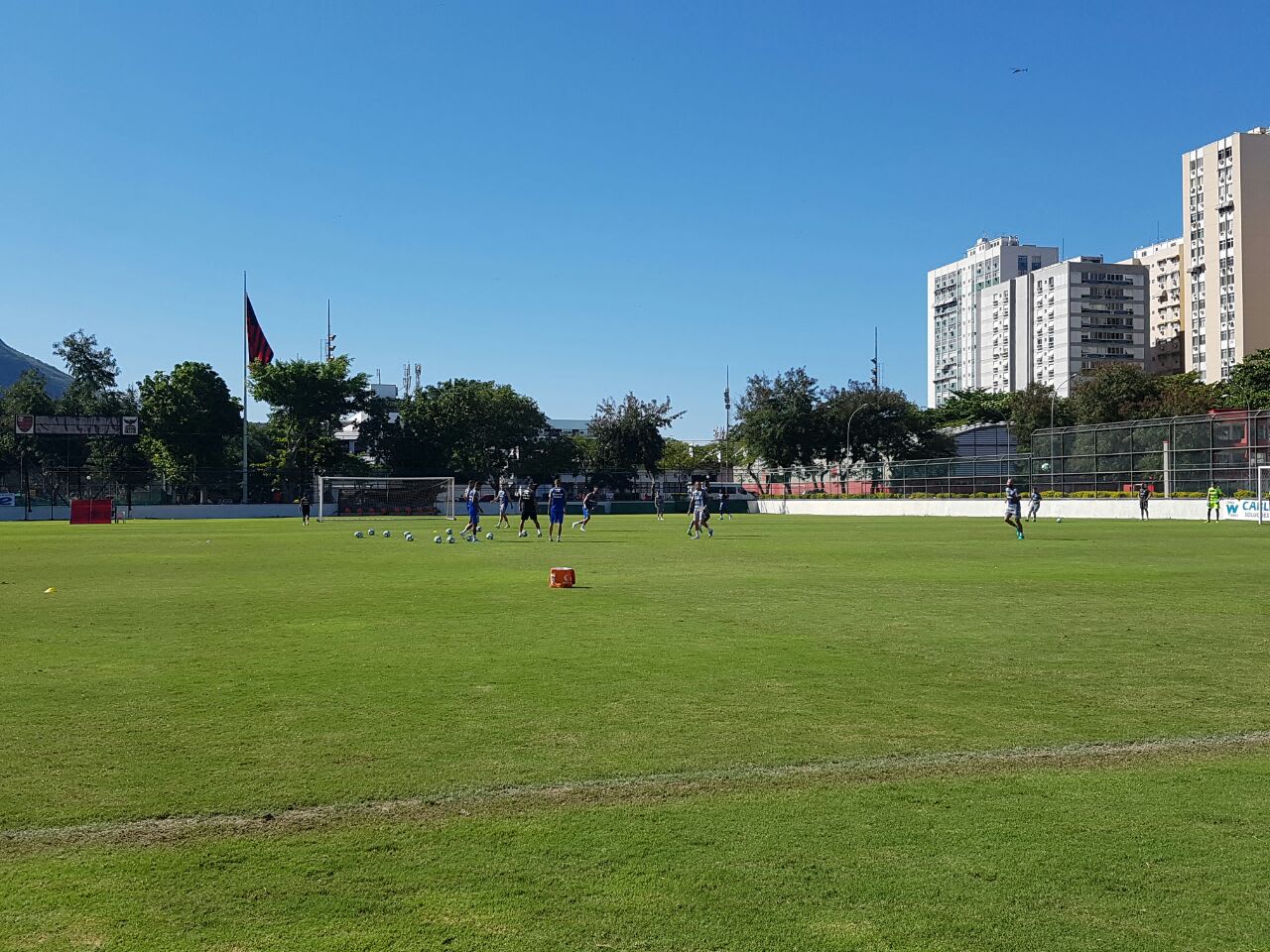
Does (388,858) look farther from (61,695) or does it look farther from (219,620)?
(219,620)

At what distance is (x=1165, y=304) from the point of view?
6309 inches

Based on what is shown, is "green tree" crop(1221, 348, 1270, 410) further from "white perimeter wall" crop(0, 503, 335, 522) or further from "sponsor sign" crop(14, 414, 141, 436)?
"sponsor sign" crop(14, 414, 141, 436)

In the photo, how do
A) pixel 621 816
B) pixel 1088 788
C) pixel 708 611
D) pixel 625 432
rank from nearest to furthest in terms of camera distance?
pixel 621 816
pixel 1088 788
pixel 708 611
pixel 625 432

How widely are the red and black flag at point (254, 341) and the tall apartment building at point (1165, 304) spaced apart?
410 ft

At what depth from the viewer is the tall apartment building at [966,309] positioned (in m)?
177

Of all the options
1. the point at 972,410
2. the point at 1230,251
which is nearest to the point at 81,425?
the point at 972,410

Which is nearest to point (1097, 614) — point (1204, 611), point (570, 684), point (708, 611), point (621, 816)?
point (1204, 611)

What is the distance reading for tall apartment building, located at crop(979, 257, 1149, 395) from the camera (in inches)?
6137

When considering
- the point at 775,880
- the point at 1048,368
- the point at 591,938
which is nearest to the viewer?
the point at 591,938

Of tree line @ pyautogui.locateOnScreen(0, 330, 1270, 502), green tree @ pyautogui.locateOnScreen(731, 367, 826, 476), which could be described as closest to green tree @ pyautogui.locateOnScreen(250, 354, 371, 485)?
tree line @ pyautogui.locateOnScreen(0, 330, 1270, 502)

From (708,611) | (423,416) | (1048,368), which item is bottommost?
(708,611)

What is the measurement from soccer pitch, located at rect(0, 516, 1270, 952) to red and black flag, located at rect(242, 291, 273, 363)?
233ft

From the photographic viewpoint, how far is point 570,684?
29.5 feet

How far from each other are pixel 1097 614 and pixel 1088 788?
28.0ft
